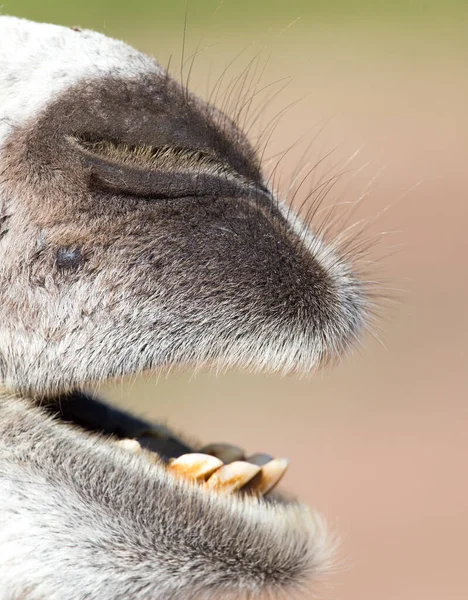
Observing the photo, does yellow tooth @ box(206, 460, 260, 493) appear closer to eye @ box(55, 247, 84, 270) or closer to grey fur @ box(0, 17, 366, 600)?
grey fur @ box(0, 17, 366, 600)

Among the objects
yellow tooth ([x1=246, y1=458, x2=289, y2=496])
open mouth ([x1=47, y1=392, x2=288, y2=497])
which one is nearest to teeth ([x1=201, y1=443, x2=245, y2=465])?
open mouth ([x1=47, y1=392, x2=288, y2=497])

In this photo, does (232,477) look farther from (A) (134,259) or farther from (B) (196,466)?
(A) (134,259)

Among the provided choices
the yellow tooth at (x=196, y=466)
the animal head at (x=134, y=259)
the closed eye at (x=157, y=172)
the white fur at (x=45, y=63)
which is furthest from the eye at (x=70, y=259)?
the yellow tooth at (x=196, y=466)

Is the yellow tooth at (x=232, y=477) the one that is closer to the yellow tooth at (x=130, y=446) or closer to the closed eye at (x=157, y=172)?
the yellow tooth at (x=130, y=446)

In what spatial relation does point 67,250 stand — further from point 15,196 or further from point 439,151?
point 439,151

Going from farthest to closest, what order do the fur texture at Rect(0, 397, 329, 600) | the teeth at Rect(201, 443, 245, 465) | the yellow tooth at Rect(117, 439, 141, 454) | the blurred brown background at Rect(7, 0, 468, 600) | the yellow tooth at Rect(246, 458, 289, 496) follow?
the blurred brown background at Rect(7, 0, 468, 600) → the teeth at Rect(201, 443, 245, 465) → the yellow tooth at Rect(246, 458, 289, 496) → the yellow tooth at Rect(117, 439, 141, 454) → the fur texture at Rect(0, 397, 329, 600)

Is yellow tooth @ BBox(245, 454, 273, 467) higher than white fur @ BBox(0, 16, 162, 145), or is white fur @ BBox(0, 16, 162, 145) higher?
white fur @ BBox(0, 16, 162, 145)

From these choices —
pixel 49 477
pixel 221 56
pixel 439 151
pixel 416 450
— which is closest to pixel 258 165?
pixel 49 477
